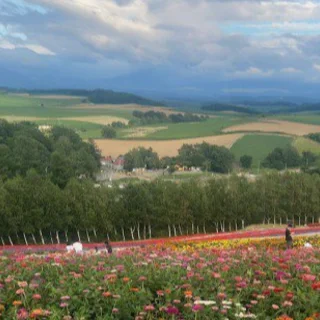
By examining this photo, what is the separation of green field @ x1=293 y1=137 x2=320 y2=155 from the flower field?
125558 mm

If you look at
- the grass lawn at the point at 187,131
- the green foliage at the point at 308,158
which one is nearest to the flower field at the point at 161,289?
the green foliage at the point at 308,158

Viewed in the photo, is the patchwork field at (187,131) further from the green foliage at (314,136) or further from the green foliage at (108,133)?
the green foliage at (314,136)

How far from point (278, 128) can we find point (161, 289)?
177004 millimetres

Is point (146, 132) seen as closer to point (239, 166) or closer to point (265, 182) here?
point (239, 166)

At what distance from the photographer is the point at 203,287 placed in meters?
10.2

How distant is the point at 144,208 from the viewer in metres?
51.7

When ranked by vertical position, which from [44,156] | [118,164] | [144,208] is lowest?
[118,164]

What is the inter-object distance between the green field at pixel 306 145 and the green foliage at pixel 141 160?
37.4 m

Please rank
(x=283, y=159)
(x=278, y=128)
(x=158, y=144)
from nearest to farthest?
(x=283, y=159) < (x=158, y=144) < (x=278, y=128)

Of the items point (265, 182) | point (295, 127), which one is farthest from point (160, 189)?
point (295, 127)

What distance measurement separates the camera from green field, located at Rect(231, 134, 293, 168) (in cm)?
13550

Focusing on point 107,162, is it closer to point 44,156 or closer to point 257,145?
point 44,156

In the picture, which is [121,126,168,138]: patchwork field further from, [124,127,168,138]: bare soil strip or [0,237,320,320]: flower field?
[0,237,320,320]: flower field

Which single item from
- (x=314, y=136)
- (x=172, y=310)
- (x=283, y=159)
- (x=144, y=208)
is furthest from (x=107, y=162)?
(x=172, y=310)
